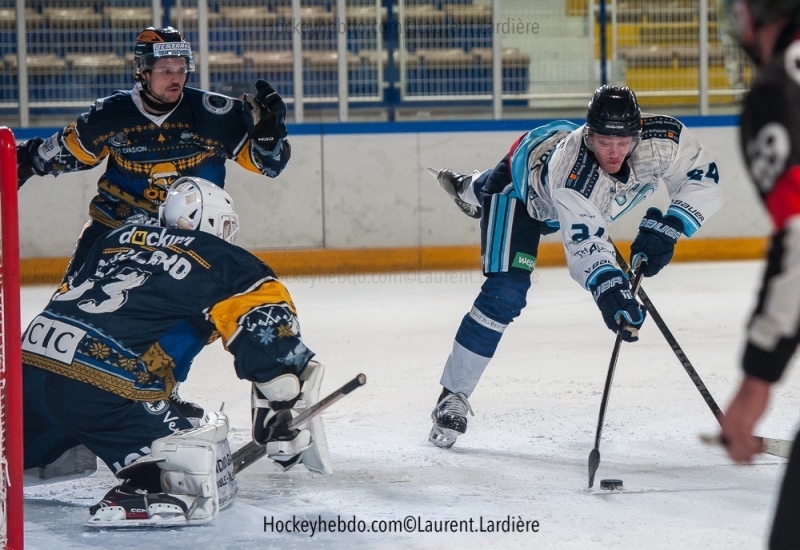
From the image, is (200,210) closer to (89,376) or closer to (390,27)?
(89,376)

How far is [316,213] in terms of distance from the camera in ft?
24.7

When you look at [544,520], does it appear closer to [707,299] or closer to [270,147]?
[270,147]

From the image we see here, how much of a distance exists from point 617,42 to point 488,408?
178 inches

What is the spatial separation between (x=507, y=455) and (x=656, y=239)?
78cm

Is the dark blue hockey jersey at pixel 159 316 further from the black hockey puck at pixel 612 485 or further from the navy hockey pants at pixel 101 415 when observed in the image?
the black hockey puck at pixel 612 485

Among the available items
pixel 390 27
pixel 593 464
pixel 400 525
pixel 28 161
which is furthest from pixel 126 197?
pixel 390 27

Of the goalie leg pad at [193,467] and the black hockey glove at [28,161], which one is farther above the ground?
the black hockey glove at [28,161]

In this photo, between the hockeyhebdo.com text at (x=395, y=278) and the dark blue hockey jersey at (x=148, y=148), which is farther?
the hockeyhebdo.com text at (x=395, y=278)

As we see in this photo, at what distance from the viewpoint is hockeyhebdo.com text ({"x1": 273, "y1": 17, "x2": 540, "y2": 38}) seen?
756cm

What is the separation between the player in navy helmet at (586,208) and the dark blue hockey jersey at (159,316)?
0.94m

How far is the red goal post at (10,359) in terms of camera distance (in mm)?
2215

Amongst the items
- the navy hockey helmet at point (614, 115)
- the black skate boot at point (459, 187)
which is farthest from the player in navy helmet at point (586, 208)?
the black skate boot at point (459, 187)

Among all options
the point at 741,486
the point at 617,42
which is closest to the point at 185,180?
the point at 741,486

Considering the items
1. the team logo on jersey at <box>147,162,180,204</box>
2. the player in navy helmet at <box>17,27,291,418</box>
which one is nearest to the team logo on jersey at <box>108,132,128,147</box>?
the player in navy helmet at <box>17,27,291,418</box>
